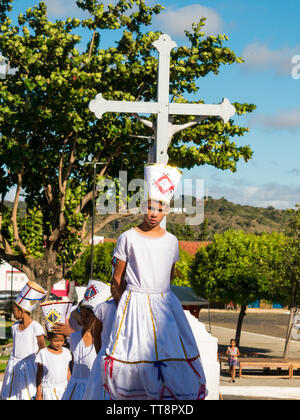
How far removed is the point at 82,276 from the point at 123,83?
31.8 metres

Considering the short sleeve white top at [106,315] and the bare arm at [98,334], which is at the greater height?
the short sleeve white top at [106,315]

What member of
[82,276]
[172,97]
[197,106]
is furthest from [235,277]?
[82,276]

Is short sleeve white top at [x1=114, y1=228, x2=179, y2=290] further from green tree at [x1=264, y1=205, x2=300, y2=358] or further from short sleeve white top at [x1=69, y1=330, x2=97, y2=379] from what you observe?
green tree at [x1=264, y1=205, x2=300, y2=358]

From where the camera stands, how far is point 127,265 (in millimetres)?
4633

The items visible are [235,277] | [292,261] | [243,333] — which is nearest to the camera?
[292,261]

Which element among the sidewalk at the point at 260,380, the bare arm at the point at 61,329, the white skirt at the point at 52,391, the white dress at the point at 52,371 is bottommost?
the sidewalk at the point at 260,380

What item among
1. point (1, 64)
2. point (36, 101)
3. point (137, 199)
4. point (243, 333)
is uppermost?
point (1, 64)

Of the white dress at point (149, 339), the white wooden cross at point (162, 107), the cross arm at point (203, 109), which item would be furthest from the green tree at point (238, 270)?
the white dress at point (149, 339)

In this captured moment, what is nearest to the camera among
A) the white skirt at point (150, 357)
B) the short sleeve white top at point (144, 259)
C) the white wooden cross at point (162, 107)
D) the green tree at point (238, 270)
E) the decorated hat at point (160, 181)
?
the white skirt at point (150, 357)

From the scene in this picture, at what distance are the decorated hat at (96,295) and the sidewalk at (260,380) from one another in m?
7.78

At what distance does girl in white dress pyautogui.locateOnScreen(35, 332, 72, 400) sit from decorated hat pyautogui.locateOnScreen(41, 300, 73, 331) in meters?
0.14

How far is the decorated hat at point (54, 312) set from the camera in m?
6.62

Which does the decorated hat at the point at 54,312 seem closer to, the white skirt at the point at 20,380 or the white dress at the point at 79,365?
the white dress at the point at 79,365
